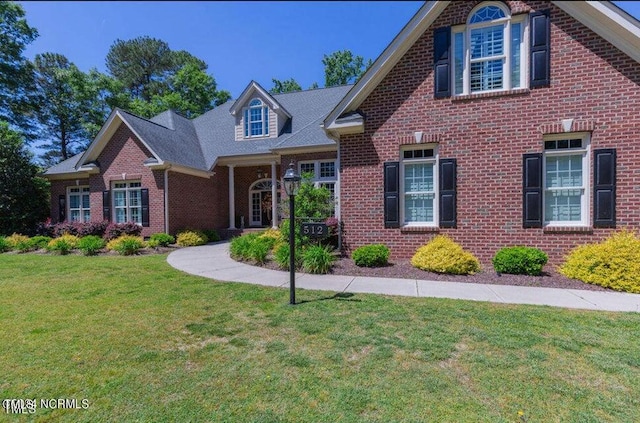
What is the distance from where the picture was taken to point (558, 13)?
7.15 m

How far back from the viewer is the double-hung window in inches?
325

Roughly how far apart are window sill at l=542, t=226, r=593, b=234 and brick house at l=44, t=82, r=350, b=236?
274 inches

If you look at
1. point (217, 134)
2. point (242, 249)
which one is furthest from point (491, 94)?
point (217, 134)

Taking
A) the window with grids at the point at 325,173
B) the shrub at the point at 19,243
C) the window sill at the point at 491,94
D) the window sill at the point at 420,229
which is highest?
the window sill at the point at 491,94

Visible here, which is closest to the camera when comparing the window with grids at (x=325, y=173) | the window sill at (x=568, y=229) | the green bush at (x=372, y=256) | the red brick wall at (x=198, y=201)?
the window sill at (x=568, y=229)

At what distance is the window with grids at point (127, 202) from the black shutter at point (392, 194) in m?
11.4

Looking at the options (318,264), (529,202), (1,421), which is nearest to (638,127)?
(529,202)

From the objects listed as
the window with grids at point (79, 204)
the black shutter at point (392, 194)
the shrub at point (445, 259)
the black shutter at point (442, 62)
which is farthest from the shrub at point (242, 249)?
the window with grids at point (79, 204)

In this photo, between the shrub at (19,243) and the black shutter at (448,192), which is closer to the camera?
the black shutter at (448,192)

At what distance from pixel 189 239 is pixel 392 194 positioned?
30.7ft

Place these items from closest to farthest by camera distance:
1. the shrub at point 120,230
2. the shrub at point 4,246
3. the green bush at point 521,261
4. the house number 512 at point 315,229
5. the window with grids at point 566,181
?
the house number 512 at point 315,229
the green bush at point 521,261
the window with grids at point 566,181
the shrub at point 4,246
the shrub at point 120,230

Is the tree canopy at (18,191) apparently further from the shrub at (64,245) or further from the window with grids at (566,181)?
the window with grids at (566,181)

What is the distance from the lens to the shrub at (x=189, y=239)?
43.7ft

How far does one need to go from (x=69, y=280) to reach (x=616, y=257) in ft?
38.3
